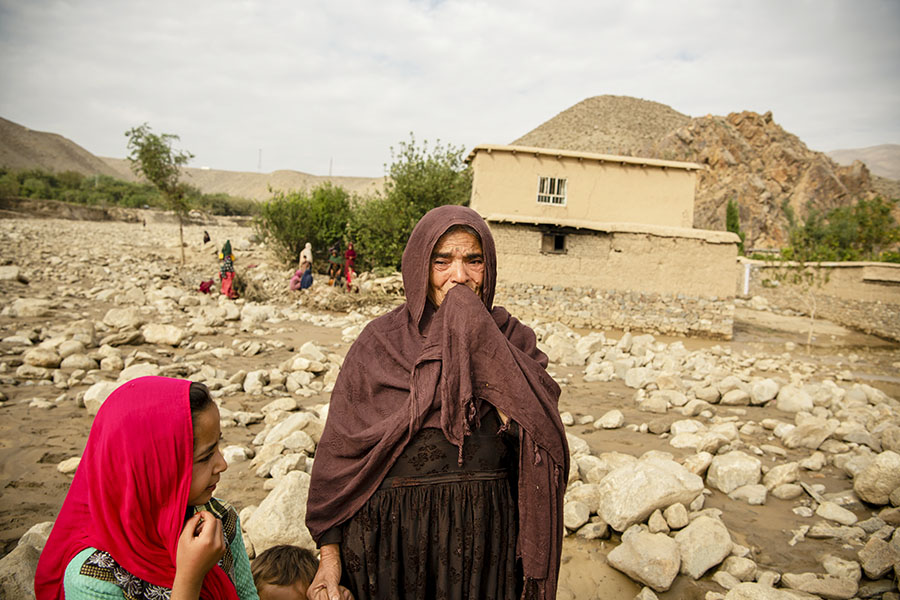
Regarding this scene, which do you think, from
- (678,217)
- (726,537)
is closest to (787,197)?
(678,217)

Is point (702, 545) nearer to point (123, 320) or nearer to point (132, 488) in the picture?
point (132, 488)

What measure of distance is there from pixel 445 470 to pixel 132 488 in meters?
0.82

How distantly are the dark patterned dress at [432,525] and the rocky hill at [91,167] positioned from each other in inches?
2086

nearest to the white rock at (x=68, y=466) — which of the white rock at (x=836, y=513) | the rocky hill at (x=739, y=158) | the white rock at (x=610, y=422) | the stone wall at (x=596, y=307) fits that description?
the white rock at (x=610, y=422)

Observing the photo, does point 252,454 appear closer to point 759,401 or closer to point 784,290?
point 759,401

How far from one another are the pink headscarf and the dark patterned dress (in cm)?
55

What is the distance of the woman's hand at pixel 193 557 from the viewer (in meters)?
1.17

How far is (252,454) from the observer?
3.75 meters

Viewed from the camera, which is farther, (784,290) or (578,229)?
(784,290)

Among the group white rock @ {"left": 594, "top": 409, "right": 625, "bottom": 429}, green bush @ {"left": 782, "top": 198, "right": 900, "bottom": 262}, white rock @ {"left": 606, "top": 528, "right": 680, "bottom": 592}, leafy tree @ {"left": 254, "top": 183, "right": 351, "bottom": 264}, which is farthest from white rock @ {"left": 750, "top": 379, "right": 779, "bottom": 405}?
green bush @ {"left": 782, "top": 198, "right": 900, "bottom": 262}

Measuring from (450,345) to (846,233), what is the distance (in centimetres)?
2831

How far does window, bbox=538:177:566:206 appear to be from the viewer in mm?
13625

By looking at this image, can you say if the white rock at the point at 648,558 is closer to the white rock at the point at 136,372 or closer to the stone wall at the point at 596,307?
the white rock at the point at 136,372

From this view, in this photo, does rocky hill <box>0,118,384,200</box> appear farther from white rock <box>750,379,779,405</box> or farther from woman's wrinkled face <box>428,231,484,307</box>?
woman's wrinkled face <box>428,231,484,307</box>
